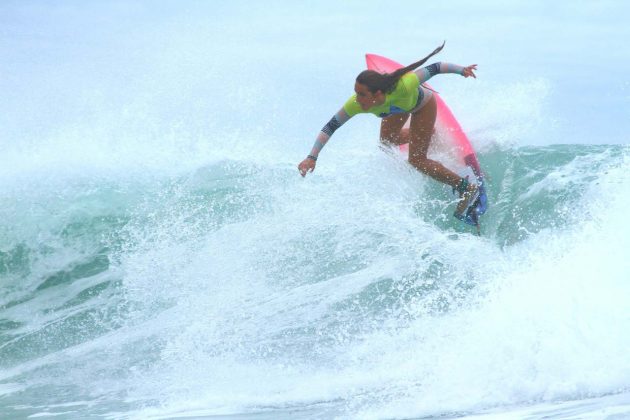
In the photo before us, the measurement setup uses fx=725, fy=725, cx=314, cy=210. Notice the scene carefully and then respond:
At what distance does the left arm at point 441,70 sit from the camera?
5.44m

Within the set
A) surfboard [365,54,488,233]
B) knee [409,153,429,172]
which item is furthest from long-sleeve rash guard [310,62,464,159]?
surfboard [365,54,488,233]

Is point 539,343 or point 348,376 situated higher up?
point 539,343

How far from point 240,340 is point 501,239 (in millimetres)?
2445

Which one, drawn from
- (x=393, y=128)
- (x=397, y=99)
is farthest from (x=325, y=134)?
(x=393, y=128)

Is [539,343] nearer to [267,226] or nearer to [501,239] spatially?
[501,239]

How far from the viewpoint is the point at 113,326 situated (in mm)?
6027

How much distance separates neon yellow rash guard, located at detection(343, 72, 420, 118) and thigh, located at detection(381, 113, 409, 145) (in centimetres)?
41

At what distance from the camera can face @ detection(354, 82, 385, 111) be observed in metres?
5.06

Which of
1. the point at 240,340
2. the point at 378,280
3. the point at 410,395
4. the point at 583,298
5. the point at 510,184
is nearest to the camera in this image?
the point at 410,395

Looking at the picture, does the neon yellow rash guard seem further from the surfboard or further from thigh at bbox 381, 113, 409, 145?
the surfboard

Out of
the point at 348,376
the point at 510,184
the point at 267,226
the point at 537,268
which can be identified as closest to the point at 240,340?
the point at 348,376

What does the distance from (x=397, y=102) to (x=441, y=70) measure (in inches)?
17.5

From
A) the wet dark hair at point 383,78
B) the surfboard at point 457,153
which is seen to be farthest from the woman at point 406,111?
the surfboard at point 457,153

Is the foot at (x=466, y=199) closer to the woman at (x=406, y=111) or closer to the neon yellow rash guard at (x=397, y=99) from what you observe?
the woman at (x=406, y=111)
